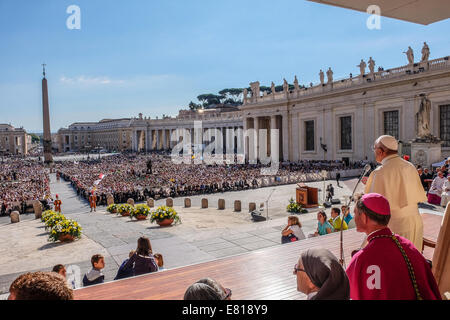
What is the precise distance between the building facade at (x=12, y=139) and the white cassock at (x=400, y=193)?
559ft

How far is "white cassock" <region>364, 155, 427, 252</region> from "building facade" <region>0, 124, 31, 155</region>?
170 meters

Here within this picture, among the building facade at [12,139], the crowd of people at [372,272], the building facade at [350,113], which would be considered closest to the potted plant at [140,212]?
the crowd of people at [372,272]

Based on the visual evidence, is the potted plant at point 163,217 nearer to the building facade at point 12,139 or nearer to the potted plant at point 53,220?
the potted plant at point 53,220

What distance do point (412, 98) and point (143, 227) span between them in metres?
29.6

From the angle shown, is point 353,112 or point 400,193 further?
point 353,112

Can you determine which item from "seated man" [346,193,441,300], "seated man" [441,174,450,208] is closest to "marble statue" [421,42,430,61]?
"seated man" [441,174,450,208]

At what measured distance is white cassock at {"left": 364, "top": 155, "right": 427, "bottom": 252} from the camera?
3641 mm

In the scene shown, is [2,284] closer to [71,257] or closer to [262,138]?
[71,257]

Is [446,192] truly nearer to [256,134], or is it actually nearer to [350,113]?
[350,113]

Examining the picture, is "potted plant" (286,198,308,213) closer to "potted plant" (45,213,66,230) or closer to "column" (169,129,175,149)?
"potted plant" (45,213,66,230)

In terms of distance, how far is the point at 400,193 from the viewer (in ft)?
12.0

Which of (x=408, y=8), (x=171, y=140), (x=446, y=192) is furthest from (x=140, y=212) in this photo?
(x=171, y=140)

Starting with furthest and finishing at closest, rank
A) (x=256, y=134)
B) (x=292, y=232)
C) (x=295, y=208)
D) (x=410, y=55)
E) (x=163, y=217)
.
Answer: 1. (x=256, y=134)
2. (x=410, y=55)
3. (x=295, y=208)
4. (x=163, y=217)
5. (x=292, y=232)

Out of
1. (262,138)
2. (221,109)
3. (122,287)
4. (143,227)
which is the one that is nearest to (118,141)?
(221,109)
